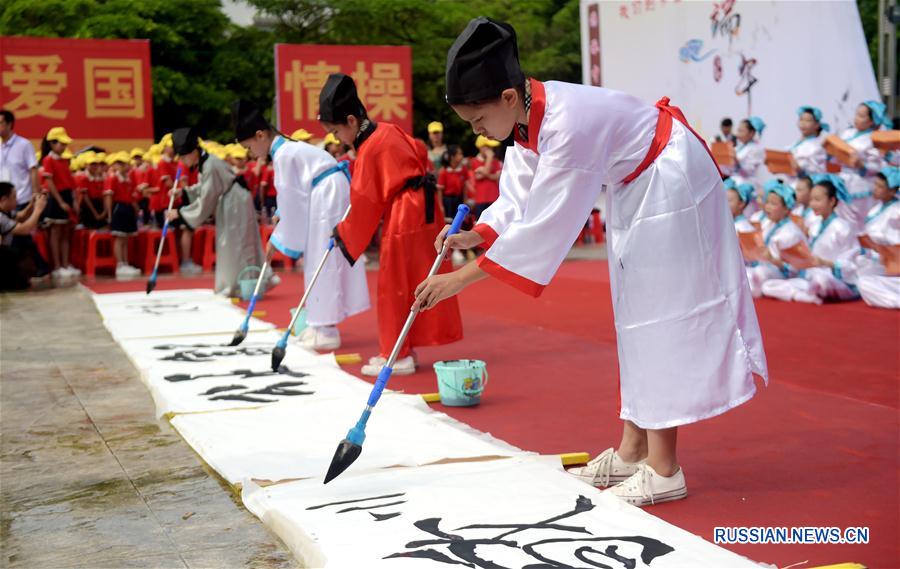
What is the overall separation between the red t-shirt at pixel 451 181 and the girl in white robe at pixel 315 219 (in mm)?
5674

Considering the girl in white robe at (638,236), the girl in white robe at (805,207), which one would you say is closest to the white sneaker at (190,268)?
the girl in white robe at (805,207)

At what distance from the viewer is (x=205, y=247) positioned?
10617 mm

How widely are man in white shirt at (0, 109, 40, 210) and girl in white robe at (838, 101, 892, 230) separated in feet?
22.9

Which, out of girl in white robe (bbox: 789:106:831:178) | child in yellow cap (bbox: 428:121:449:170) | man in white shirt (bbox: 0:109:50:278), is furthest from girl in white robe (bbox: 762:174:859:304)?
man in white shirt (bbox: 0:109:50:278)

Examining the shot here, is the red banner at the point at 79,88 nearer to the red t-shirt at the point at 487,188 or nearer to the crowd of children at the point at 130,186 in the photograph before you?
the crowd of children at the point at 130,186

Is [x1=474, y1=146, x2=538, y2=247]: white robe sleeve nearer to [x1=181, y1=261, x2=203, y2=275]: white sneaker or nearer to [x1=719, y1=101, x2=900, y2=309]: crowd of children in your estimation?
[x1=719, y1=101, x2=900, y2=309]: crowd of children

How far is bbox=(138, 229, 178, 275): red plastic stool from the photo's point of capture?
408 inches

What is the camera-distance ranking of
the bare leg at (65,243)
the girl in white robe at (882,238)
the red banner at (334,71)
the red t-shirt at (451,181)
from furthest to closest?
1. the red banner at (334,71)
2. the red t-shirt at (451,181)
3. the bare leg at (65,243)
4. the girl in white robe at (882,238)

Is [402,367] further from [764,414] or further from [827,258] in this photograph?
[827,258]

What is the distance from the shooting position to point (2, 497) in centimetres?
291

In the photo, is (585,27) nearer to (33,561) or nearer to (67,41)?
(67,41)

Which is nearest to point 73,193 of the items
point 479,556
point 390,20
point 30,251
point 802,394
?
point 30,251

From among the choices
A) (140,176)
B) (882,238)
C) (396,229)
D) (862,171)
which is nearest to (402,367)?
(396,229)

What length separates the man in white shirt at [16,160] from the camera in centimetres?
883
